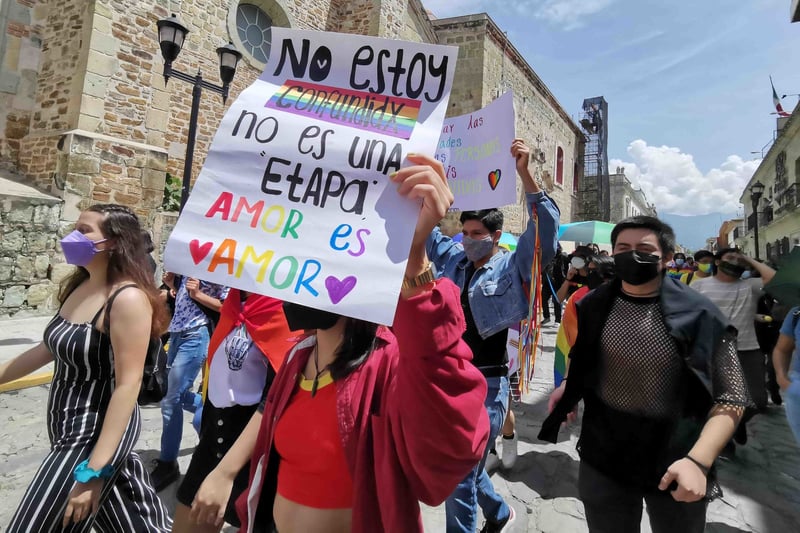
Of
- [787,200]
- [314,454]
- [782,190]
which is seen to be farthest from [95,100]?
[782,190]

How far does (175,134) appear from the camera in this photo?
9828 millimetres

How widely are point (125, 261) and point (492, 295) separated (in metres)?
1.81

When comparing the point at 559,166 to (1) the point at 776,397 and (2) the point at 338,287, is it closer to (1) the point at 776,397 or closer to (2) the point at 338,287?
(1) the point at 776,397

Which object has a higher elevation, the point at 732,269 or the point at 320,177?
the point at 732,269

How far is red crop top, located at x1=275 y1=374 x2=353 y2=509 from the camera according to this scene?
1300mm

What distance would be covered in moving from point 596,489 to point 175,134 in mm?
10587

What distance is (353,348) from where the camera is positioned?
140cm

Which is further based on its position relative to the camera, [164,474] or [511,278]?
[164,474]

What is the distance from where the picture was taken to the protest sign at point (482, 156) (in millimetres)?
2270

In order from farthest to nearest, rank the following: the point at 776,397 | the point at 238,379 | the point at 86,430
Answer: the point at 776,397 < the point at 238,379 < the point at 86,430

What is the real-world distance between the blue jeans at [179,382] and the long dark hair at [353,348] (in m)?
2.22

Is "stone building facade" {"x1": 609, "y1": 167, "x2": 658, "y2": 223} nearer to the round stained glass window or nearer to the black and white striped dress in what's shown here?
the round stained glass window

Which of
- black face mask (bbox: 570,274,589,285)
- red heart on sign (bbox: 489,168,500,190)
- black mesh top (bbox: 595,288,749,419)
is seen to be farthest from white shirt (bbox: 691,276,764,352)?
red heart on sign (bbox: 489,168,500,190)

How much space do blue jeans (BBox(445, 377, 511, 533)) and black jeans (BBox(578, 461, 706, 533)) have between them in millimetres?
489
